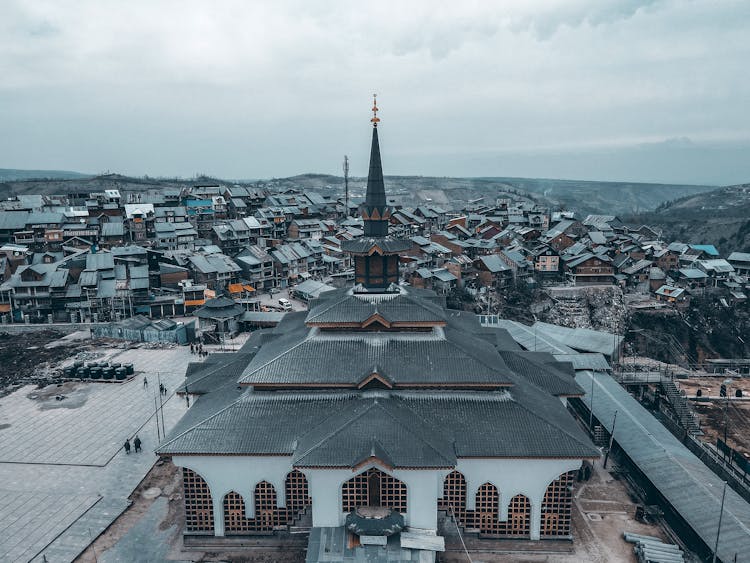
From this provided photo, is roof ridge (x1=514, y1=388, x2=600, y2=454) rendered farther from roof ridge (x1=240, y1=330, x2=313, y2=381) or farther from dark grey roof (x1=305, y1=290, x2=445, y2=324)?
roof ridge (x1=240, y1=330, x2=313, y2=381)

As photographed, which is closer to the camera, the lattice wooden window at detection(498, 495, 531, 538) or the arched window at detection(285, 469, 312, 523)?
the lattice wooden window at detection(498, 495, 531, 538)

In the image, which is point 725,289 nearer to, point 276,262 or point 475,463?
point 276,262

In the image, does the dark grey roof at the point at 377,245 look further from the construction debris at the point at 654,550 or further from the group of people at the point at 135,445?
the construction debris at the point at 654,550

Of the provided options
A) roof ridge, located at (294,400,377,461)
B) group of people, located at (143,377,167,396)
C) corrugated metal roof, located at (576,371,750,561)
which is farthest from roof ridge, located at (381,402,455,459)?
group of people, located at (143,377,167,396)

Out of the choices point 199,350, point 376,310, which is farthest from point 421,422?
point 199,350

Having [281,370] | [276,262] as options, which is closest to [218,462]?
[281,370]

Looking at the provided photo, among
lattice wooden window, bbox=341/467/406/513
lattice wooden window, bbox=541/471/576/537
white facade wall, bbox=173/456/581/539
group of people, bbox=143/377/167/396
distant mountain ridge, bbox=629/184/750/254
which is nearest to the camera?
white facade wall, bbox=173/456/581/539

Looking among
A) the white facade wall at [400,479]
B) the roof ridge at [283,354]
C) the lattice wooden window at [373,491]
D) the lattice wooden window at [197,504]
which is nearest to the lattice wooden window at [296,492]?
the white facade wall at [400,479]
